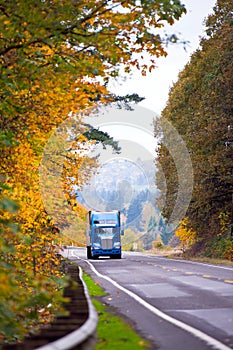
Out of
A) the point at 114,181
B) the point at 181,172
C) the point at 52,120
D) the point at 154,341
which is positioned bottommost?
the point at 154,341

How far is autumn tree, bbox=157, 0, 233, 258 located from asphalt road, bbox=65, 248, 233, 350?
1868 centimetres

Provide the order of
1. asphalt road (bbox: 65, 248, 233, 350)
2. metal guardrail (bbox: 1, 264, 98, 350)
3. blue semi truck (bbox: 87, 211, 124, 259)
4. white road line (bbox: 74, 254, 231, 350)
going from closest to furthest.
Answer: metal guardrail (bbox: 1, 264, 98, 350)
white road line (bbox: 74, 254, 231, 350)
asphalt road (bbox: 65, 248, 233, 350)
blue semi truck (bbox: 87, 211, 124, 259)

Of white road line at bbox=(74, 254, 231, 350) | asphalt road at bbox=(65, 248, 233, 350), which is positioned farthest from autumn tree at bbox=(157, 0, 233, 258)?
white road line at bbox=(74, 254, 231, 350)

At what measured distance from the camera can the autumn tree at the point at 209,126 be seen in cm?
4478

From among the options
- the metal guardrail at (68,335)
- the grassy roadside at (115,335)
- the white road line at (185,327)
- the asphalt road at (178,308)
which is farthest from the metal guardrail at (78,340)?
the white road line at (185,327)

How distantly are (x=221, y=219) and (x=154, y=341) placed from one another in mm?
40277

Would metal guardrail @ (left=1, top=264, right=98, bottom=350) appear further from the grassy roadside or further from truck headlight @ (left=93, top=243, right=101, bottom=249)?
truck headlight @ (left=93, top=243, right=101, bottom=249)

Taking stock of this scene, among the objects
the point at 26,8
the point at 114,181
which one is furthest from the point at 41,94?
the point at 114,181

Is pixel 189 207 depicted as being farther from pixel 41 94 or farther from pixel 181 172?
pixel 41 94

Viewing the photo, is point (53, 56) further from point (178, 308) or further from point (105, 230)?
point (105, 230)

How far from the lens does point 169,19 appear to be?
488 inches

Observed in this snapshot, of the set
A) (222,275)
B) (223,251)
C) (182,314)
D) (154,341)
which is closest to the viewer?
(154,341)

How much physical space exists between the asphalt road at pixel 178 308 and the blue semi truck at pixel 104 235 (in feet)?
97.5

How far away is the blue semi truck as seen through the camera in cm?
5703
